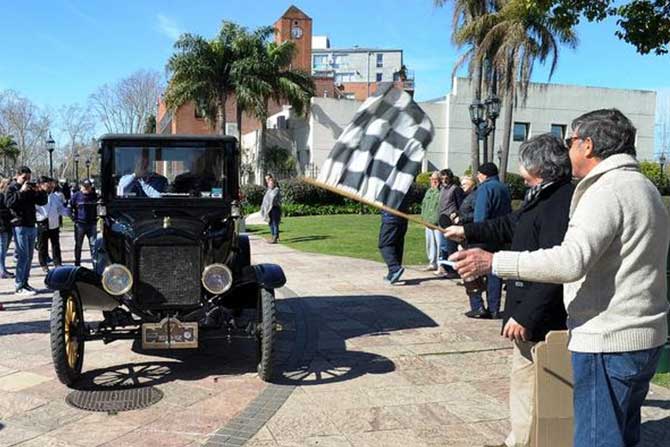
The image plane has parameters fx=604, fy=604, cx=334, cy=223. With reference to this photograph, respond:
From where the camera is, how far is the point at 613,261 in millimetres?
2424

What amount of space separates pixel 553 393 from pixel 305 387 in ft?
8.08

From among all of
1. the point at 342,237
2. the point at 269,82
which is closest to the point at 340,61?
the point at 269,82

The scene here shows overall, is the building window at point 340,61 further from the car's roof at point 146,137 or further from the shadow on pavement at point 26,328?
the car's roof at point 146,137

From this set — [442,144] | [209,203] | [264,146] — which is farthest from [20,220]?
[442,144]

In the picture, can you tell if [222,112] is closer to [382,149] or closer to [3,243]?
[3,243]

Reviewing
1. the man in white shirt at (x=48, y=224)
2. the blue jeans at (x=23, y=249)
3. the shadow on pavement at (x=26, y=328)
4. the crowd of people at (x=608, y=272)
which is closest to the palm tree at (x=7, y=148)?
the man in white shirt at (x=48, y=224)

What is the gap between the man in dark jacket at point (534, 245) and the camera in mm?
3328

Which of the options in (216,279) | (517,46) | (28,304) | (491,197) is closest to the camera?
(216,279)

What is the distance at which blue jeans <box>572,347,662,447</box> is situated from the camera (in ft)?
7.93

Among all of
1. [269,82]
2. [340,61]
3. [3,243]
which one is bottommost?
[3,243]

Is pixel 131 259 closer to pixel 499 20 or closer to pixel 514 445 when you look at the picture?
pixel 514 445

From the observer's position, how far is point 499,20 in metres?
26.1

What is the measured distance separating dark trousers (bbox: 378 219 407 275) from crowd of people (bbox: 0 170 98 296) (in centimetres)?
449

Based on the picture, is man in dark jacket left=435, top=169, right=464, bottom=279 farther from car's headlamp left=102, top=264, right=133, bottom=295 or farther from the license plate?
car's headlamp left=102, top=264, right=133, bottom=295
